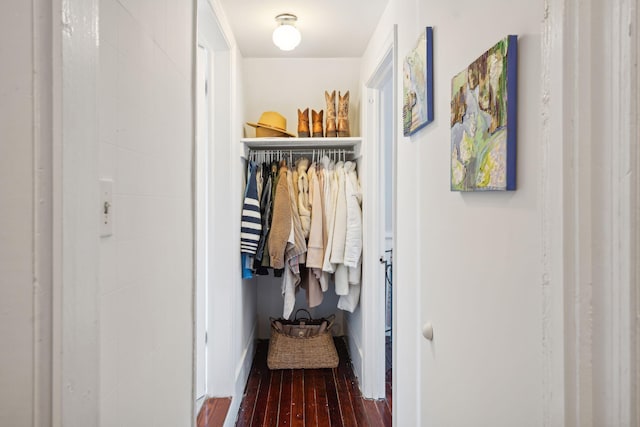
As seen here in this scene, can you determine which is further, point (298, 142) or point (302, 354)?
point (302, 354)

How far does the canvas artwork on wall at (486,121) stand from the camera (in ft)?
2.76

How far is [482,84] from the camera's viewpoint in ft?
3.16

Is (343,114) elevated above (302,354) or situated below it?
above

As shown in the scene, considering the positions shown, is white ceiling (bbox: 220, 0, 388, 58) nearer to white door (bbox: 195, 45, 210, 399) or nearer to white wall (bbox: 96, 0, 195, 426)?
white door (bbox: 195, 45, 210, 399)

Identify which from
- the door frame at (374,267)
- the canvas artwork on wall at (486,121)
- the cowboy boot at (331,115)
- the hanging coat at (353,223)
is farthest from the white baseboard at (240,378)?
the canvas artwork on wall at (486,121)

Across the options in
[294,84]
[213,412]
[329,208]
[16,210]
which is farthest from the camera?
[294,84]

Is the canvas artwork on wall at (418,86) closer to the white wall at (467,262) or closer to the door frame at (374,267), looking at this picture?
the white wall at (467,262)

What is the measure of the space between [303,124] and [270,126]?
239 millimetres

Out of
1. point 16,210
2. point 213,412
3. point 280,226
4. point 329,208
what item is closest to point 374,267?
point 329,208

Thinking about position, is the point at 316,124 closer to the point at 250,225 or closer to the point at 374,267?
the point at 250,225

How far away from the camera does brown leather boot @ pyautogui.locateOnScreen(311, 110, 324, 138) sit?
2.96 meters

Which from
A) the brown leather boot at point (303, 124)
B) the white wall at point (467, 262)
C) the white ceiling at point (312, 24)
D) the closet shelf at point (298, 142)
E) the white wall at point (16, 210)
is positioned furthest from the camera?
the brown leather boot at point (303, 124)

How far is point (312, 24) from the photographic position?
2.46 meters

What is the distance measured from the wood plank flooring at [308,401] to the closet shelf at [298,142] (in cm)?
162
